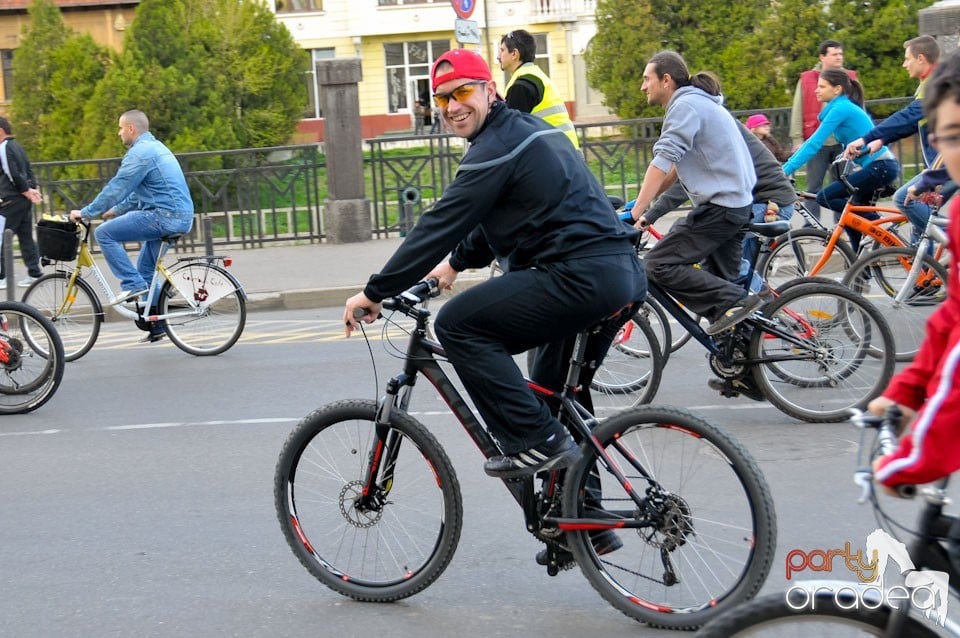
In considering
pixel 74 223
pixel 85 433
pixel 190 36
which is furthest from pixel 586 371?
pixel 190 36

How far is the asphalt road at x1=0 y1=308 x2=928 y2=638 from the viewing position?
452cm

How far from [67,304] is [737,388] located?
569 centimetres

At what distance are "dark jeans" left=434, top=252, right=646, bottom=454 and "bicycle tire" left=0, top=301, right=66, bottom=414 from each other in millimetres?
4755

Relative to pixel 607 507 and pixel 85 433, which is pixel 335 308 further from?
pixel 607 507

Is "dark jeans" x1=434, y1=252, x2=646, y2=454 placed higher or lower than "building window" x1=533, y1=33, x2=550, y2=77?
lower

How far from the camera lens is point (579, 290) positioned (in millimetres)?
4094

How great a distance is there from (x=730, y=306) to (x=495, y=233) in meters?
2.77

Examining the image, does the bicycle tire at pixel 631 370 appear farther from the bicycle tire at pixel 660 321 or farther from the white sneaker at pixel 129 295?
the white sneaker at pixel 129 295

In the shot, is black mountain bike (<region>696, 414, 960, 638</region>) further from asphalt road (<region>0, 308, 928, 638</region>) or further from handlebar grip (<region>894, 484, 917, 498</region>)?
asphalt road (<region>0, 308, 928, 638</region>)

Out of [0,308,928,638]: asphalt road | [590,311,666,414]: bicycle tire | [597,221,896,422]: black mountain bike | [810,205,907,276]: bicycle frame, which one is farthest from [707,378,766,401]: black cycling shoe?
[810,205,907,276]: bicycle frame

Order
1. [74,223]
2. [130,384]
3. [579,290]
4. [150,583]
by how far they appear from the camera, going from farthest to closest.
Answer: [74,223]
[130,384]
[150,583]
[579,290]

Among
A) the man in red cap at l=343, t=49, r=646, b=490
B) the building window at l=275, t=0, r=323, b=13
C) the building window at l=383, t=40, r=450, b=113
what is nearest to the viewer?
the man in red cap at l=343, t=49, r=646, b=490

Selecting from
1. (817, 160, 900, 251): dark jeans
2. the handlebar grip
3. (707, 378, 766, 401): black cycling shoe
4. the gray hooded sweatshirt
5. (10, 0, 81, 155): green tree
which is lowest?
(707, 378, 766, 401): black cycling shoe

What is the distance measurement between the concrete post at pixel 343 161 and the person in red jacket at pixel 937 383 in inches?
538
